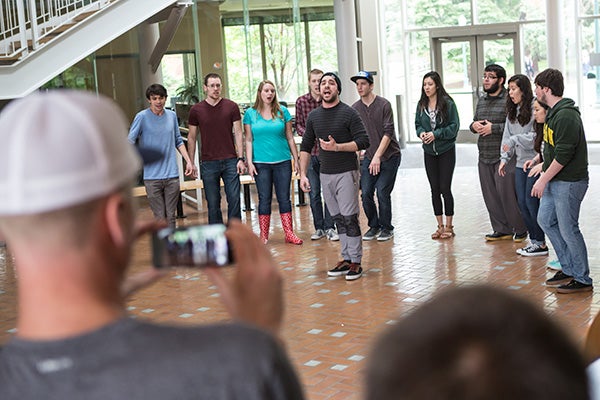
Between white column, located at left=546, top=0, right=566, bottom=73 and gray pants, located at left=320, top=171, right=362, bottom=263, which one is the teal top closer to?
gray pants, located at left=320, top=171, right=362, bottom=263

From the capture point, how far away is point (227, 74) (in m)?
15.0

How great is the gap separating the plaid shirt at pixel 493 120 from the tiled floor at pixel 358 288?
0.85 meters

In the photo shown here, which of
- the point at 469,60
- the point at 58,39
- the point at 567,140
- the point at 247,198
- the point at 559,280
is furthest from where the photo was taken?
the point at 469,60

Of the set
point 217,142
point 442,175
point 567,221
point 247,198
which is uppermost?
point 217,142

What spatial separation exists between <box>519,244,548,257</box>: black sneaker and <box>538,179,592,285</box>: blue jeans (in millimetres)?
1230

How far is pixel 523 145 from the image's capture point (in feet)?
27.3

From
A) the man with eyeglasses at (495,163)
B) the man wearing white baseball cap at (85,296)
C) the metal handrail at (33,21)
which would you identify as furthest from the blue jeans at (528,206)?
the man wearing white baseball cap at (85,296)

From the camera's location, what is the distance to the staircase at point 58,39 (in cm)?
1122

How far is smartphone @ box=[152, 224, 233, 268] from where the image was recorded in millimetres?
1572

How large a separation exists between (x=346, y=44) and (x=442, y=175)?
291 inches

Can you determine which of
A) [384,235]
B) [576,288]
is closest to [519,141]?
[576,288]

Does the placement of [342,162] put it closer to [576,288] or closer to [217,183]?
[576,288]

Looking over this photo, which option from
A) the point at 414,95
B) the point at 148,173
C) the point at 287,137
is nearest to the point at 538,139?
the point at 287,137

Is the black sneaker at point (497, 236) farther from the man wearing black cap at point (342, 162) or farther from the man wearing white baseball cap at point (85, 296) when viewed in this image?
the man wearing white baseball cap at point (85, 296)
